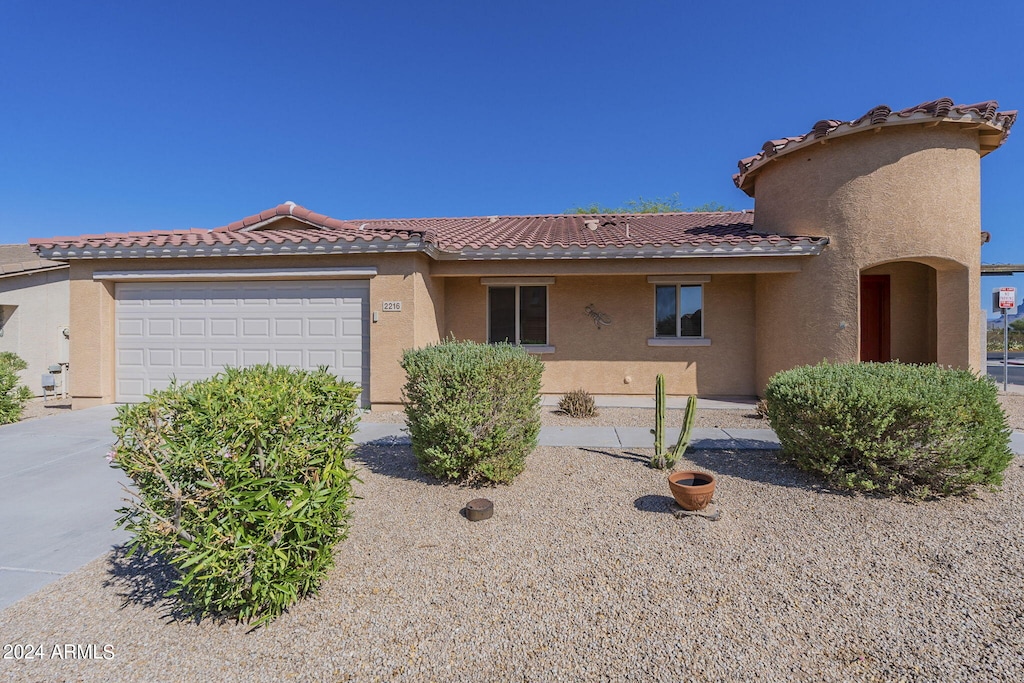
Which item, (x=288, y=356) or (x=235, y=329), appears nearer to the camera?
(x=288, y=356)

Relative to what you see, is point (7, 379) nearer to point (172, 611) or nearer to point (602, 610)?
point (172, 611)

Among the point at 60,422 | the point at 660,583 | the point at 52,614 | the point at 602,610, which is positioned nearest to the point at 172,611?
the point at 52,614

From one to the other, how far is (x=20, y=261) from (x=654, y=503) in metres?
22.8

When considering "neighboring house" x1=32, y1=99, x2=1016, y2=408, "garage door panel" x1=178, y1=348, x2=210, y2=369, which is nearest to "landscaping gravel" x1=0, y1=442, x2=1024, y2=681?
"neighboring house" x1=32, y1=99, x2=1016, y2=408

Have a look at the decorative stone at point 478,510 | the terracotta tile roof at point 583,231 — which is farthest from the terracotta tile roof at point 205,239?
the decorative stone at point 478,510

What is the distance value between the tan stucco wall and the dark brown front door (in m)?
20.6

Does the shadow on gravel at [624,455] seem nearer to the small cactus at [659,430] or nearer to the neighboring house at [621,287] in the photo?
the small cactus at [659,430]

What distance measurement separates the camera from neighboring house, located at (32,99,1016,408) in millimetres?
8461

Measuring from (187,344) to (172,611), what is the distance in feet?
27.0

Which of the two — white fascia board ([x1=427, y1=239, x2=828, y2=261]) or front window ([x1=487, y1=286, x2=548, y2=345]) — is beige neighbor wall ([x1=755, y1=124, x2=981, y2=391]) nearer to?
white fascia board ([x1=427, y1=239, x2=828, y2=261])

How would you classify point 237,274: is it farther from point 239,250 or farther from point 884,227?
point 884,227

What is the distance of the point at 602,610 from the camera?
9.38ft

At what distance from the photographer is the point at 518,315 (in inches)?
426

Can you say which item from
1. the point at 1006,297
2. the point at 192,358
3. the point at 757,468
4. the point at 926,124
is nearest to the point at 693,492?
the point at 757,468
